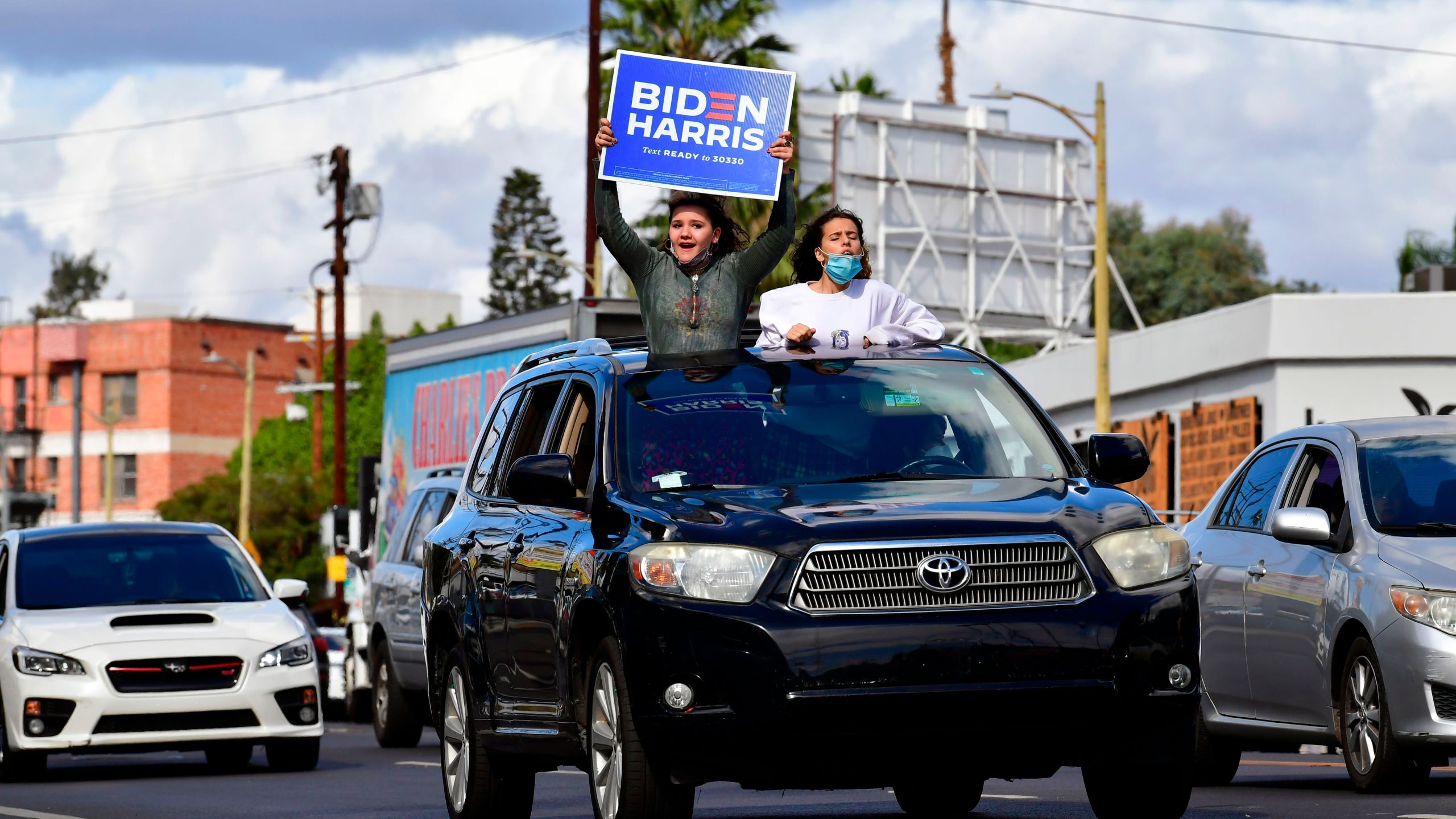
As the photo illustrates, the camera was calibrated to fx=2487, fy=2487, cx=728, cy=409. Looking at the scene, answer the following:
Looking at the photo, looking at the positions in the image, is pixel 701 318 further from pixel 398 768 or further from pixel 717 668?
pixel 398 768

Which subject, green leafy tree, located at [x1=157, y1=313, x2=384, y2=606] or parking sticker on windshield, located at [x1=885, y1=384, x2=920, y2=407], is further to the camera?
green leafy tree, located at [x1=157, y1=313, x2=384, y2=606]

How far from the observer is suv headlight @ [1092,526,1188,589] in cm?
756

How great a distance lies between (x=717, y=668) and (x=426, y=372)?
1750 centimetres

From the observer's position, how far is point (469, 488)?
1057cm

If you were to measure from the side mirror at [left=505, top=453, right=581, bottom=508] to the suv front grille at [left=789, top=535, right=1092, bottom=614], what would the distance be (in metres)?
1.30

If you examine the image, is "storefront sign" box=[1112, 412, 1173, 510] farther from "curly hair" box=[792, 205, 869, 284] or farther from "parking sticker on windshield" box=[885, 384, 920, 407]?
"parking sticker on windshield" box=[885, 384, 920, 407]

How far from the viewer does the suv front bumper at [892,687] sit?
287 inches

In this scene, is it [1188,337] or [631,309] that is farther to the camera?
[1188,337]

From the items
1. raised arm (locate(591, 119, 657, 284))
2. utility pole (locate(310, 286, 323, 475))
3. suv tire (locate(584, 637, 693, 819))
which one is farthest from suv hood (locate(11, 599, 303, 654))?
utility pole (locate(310, 286, 323, 475))

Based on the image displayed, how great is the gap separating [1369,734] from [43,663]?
25.7 ft

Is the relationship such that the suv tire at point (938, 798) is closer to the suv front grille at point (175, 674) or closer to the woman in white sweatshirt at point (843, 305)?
the woman in white sweatshirt at point (843, 305)

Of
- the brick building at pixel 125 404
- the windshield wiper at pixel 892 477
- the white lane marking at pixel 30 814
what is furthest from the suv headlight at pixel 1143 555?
the brick building at pixel 125 404

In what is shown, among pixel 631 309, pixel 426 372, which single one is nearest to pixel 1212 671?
pixel 631 309

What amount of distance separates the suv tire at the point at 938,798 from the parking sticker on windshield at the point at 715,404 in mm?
2363
